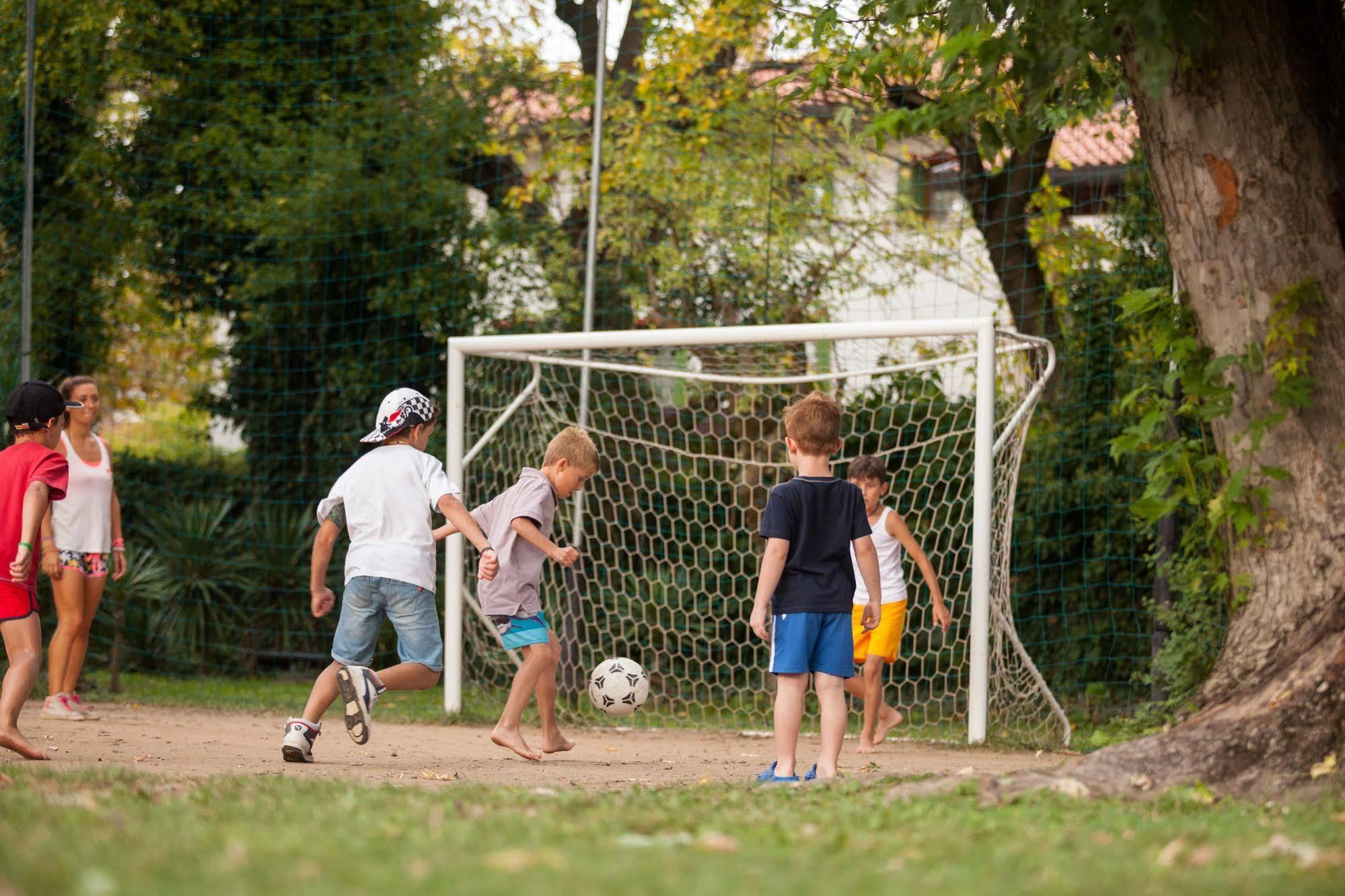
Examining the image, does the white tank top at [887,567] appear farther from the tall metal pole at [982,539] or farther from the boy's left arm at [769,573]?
the boy's left arm at [769,573]

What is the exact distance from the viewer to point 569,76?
1223cm

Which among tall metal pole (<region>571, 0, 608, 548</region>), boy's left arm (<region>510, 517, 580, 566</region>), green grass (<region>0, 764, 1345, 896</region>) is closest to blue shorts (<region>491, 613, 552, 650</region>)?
boy's left arm (<region>510, 517, 580, 566</region>)

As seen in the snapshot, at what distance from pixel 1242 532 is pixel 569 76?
9140 mm

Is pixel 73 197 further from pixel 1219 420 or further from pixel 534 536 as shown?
pixel 1219 420

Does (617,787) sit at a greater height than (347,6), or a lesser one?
lesser

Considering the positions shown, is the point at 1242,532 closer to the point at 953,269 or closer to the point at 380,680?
the point at 380,680

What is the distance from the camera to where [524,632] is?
5.73m

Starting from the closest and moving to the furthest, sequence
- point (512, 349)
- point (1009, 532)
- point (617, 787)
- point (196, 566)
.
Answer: point (617, 787) → point (1009, 532) → point (512, 349) → point (196, 566)

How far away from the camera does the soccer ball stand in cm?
581

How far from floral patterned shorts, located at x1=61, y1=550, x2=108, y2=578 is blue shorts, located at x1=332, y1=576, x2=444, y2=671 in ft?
6.97

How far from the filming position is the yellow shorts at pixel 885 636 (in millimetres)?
6711

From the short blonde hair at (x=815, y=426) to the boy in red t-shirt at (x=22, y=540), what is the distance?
282cm

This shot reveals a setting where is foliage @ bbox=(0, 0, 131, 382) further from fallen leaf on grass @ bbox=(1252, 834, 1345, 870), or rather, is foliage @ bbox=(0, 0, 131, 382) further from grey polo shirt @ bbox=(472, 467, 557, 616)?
fallen leaf on grass @ bbox=(1252, 834, 1345, 870)

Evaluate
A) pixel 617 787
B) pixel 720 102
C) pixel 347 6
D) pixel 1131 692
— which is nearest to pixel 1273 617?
pixel 617 787
